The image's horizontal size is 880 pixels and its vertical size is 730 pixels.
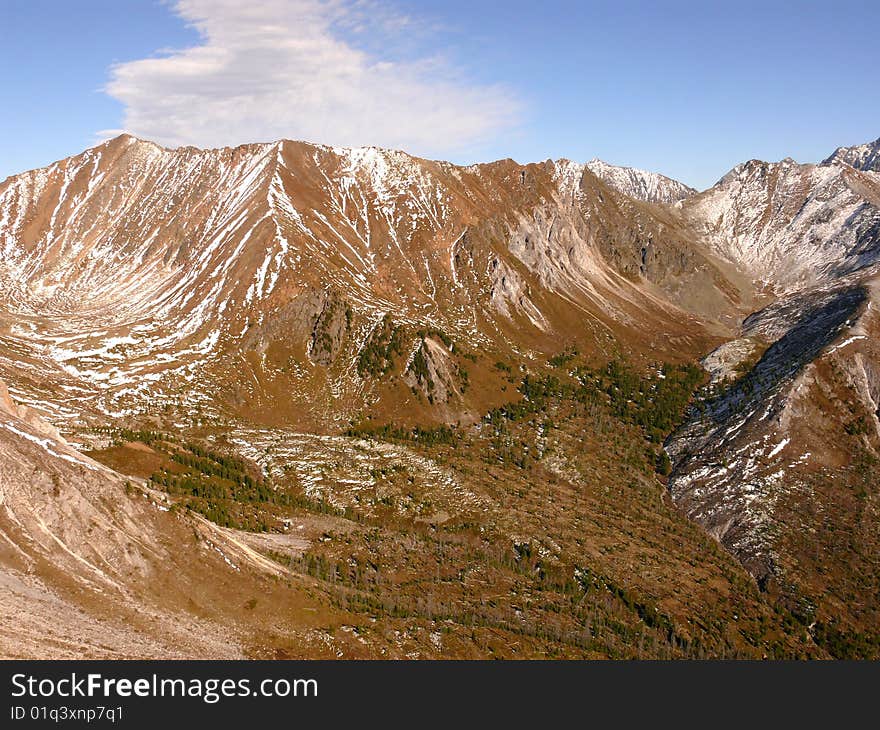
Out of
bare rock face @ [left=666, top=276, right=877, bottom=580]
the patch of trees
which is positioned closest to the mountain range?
bare rock face @ [left=666, top=276, right=877, bottom=580]

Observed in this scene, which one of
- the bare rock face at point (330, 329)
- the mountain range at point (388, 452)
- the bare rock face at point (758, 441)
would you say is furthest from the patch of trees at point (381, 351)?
the bare rock face at point (758, 441)

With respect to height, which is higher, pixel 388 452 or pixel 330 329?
pixel 330 329

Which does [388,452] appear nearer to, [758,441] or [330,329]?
[330,329]

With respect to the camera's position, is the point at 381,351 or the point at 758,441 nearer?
the point at 758,441

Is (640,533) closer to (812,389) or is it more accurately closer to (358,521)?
(358,521)

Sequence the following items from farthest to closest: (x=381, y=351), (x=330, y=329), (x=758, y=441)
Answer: (x=330, y=329), (x=381, y=351), (x=758, y=441)

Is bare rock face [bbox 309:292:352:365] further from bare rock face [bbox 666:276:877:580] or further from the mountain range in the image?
bare rock face [bbox 666:276:877:580]

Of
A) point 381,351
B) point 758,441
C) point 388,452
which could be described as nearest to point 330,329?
point 381,351

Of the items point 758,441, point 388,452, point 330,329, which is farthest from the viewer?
point 330,329

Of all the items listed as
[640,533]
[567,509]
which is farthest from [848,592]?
[567,509]
